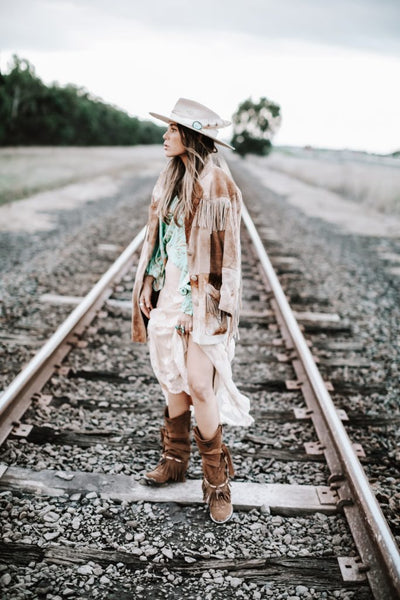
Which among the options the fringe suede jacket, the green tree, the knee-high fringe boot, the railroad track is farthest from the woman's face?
the green tree

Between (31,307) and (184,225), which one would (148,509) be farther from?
(31,307)

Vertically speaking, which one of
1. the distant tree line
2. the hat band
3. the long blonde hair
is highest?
the distant tree line

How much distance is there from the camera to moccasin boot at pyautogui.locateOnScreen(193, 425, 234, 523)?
2568 millimetres

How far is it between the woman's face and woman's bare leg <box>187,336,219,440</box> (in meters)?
0.87

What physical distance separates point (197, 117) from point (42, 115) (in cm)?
5151

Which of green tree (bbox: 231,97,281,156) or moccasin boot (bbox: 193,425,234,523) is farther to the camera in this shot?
green tree (bbox: 231,97,281,156)

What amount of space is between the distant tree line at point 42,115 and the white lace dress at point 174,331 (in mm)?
43292

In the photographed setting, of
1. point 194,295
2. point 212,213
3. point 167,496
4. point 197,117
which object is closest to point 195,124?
point 197,117

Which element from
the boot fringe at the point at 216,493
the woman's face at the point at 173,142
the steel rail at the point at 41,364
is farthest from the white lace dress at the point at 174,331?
the steel rail at the point at 41,364

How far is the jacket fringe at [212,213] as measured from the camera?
2352 mm

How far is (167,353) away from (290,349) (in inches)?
79.8

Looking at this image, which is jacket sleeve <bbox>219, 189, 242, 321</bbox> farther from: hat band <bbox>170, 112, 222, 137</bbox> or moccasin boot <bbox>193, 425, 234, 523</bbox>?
moccasin boot <bbox>193, 425, 234, 523</bbox>

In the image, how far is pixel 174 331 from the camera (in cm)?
259

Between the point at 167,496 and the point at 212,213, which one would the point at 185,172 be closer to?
the point at 212,213
